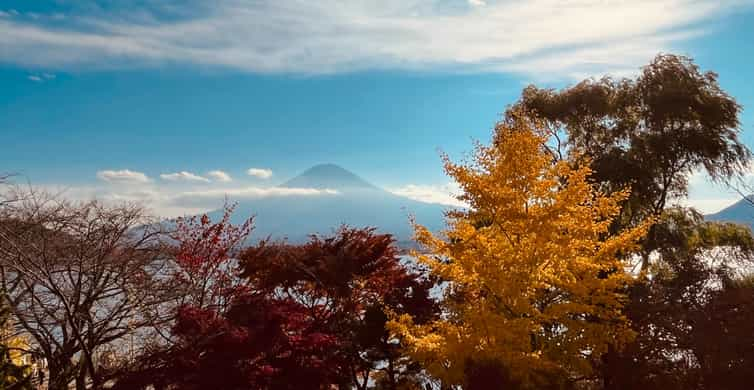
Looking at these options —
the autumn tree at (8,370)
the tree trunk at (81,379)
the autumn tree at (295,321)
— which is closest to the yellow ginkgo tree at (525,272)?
the autumn tree at (295,321)

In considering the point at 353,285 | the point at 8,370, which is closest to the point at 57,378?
the point at 8,370

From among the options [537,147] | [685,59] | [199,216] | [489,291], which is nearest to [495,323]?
[489,291]

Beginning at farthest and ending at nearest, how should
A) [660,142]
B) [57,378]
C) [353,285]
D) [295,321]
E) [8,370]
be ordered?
[660,142] < [353,285] < [295,321] < [8,370] < [57,378]

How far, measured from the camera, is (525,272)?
10.7 metres

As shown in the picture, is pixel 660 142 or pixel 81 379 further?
pixel 660 142

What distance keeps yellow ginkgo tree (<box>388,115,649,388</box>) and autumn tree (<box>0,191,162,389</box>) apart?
582 cm

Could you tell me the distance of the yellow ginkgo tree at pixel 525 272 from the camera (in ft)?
35.1

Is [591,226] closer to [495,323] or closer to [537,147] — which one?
[537,147]

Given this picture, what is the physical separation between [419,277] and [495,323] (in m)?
5.05

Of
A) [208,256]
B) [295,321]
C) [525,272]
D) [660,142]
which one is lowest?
[295,321]

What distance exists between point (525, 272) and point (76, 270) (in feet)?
29.5

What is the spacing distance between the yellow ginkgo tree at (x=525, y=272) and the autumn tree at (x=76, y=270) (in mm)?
5820

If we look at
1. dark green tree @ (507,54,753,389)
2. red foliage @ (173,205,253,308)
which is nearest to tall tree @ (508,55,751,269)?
dark green tree @ (507,54,753,389)

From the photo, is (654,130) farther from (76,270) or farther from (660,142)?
(76,270)
